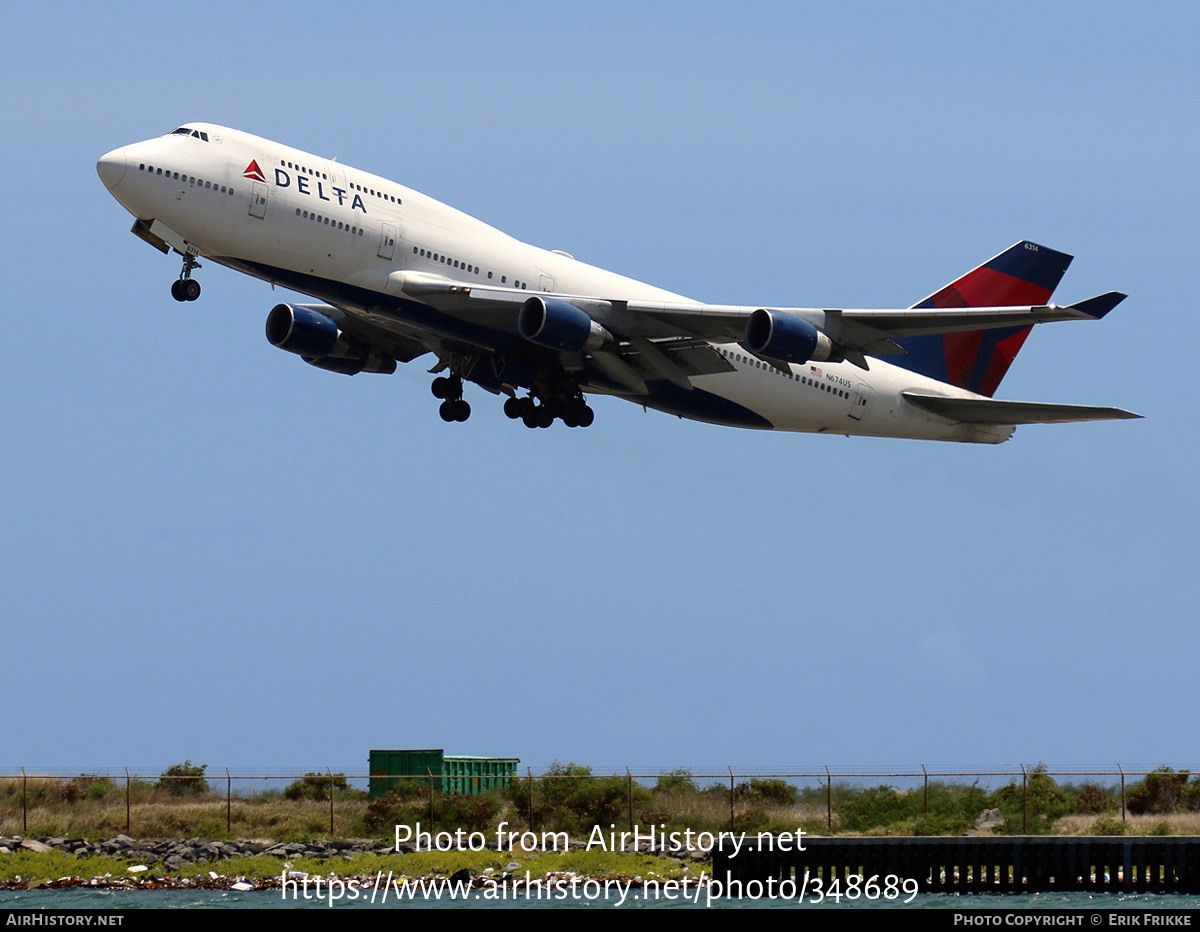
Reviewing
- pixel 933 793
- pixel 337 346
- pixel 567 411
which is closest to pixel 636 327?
pixel 567 411

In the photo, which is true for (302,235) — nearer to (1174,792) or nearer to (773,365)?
(773,365)

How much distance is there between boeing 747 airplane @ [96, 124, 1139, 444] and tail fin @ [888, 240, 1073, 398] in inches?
72.9

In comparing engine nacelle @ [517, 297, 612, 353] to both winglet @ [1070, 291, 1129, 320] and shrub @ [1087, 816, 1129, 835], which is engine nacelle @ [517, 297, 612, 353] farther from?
shrub @ [1087, 816, 1129, 835]

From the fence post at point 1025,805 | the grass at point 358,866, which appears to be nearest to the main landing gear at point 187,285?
the grass at point 358,866

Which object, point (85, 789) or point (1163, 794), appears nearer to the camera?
point (1163, 794)

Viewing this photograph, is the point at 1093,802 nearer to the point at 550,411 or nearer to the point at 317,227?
the point at 550,411

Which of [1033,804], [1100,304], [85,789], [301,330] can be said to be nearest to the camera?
[1100,304]

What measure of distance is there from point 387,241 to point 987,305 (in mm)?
23639

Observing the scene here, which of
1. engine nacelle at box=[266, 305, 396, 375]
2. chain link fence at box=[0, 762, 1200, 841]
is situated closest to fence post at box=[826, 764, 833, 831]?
chain link fence at box=[0, 762, 1200, 841]

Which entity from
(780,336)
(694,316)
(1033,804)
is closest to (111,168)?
(694,316)

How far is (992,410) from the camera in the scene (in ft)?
159

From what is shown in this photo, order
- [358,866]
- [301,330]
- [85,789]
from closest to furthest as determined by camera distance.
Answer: [301,330], [358,866], [85,789]

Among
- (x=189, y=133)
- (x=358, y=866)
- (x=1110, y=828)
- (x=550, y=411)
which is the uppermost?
(x=189, y=133)

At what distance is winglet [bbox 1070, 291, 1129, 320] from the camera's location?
3538 centimetres
